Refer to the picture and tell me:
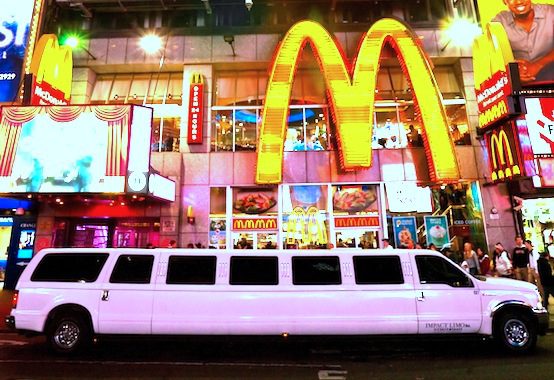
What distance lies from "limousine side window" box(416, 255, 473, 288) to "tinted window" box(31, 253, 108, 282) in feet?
22.2

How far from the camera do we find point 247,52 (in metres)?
18.2

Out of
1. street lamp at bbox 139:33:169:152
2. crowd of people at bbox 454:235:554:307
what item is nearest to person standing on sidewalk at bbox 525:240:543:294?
crowd of people at bbox 454:235:554:307

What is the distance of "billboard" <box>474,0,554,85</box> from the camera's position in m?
15.6

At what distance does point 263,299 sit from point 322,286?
1240 mm

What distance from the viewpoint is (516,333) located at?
7570mm

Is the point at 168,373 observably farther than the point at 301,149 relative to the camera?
No

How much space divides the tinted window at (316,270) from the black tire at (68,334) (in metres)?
4.41

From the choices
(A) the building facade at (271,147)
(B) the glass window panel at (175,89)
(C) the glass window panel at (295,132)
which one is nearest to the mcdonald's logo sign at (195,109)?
(A) the building facade at (271,147)

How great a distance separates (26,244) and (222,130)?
10.1 meters

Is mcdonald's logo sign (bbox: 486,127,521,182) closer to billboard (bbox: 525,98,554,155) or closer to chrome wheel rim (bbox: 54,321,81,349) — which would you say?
billboard (bbox: 525,98,554,155)

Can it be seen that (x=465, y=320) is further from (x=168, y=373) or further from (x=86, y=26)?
(x=86, y=26)

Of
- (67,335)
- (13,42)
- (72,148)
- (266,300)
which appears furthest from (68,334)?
(13,42)

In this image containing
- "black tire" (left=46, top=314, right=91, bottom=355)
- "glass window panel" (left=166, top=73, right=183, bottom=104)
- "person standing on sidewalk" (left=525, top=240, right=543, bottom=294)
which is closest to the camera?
"black tire" (left=46, top=314, right=91, bottom=355)

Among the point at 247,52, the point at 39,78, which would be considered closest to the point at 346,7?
the point at 247,52
